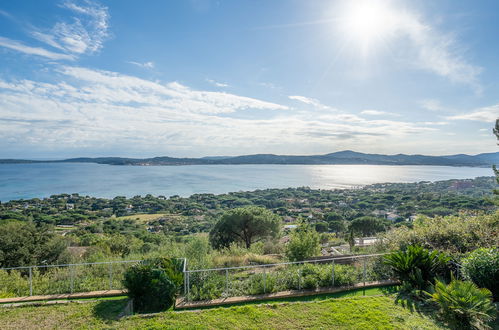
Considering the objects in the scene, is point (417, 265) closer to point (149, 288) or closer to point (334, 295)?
point (334, 295)

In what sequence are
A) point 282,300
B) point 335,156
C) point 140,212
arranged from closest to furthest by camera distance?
point 282,300
point 140,212
point 335,156

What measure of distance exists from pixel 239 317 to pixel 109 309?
8.69ft

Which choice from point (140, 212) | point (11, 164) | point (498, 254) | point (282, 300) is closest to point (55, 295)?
point (282, 300)

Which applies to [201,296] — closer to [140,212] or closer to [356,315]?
[356,315]

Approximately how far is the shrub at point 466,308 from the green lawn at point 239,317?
0.34 meters

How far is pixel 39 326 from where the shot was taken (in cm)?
471

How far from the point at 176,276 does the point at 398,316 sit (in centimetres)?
468

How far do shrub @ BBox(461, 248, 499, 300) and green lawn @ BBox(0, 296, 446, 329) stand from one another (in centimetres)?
163

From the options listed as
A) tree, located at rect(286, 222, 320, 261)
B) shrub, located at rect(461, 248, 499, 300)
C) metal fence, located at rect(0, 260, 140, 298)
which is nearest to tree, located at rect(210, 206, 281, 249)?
tree, located at rect(286, 222, 320, 261)

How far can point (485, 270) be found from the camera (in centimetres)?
538

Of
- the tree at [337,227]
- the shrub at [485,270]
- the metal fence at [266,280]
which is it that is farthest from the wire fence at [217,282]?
the tree at [337,227]

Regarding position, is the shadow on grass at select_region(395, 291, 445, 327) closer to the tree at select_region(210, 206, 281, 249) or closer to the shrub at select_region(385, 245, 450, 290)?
the shrub at select_region(385, 245, 450, 290)

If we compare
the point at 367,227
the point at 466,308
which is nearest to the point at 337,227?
the point at 367,227

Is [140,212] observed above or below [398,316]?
below
